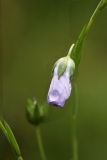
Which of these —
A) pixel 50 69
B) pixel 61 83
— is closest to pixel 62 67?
pixel 61 83

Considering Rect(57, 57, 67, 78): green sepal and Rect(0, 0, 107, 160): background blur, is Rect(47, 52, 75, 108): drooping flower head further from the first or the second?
Rect(0, 0, 107, 160): background blur

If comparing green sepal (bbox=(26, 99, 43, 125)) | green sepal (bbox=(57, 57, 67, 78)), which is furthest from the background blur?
green sepal (bbox=(57, 57, 67, 78))

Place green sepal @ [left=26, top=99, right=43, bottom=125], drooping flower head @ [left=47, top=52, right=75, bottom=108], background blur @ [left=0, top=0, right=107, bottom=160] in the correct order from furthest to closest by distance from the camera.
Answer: background blur @ [left=0, top=0, right=107, bottom=160]
green sepal @ [left=26, top=99, right=43, bottom=125]
drooping flower head @ [left=47, top=52, right=75, bottom=108]

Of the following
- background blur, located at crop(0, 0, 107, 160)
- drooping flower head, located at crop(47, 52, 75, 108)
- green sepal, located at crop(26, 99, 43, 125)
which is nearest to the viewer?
drooping flower head, located at crop(47, 52, 75, 108)

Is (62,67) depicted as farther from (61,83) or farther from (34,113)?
(34,113)

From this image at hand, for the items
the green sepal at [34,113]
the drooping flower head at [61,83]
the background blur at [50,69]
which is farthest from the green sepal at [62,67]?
the background blur at [50,69]

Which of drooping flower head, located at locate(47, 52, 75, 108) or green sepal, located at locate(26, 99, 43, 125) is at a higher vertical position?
drooping flower head, located at locate(47, 52, 75, 108)

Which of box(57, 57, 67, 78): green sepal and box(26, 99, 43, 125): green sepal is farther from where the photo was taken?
box(26, 99, 43, 125): green sepal
